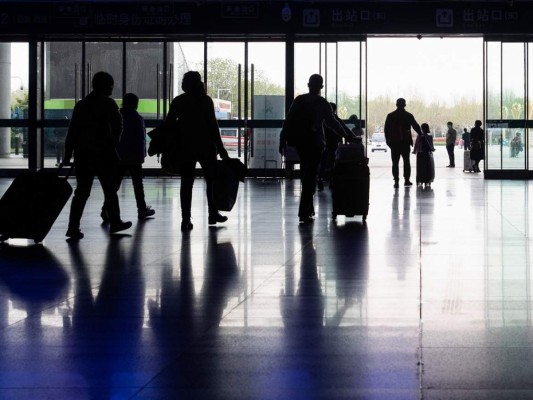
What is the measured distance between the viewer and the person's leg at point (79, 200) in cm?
1080

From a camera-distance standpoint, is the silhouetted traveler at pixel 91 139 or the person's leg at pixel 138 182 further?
the person's leg at pixel 138 182

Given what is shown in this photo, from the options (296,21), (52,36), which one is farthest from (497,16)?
(52,36)

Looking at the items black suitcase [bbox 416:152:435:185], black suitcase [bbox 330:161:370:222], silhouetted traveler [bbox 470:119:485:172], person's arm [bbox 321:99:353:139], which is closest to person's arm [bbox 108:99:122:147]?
person's arm [bbox 321:99:353:139]

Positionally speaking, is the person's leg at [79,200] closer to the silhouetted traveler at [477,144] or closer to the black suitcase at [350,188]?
the black suitcase at [350,188]

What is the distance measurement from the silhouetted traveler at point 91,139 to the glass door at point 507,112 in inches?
691

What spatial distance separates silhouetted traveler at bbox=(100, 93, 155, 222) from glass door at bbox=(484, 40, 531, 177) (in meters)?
15.4

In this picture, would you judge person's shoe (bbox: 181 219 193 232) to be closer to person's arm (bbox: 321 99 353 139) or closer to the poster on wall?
person's arm (bbox: 321 99 353 139)

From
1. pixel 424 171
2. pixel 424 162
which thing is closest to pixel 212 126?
pixel 424 171

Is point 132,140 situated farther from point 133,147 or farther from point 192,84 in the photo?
point 192,84

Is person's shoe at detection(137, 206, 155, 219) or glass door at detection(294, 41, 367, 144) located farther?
glass door at detection(294, 41, 367, 144)

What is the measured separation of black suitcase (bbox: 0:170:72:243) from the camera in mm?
10172

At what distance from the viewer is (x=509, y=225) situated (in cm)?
1228

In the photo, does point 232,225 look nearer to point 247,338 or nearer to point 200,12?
point 247,338

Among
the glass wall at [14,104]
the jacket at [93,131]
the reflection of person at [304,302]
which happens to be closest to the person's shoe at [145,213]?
the jacket at [93,131]
